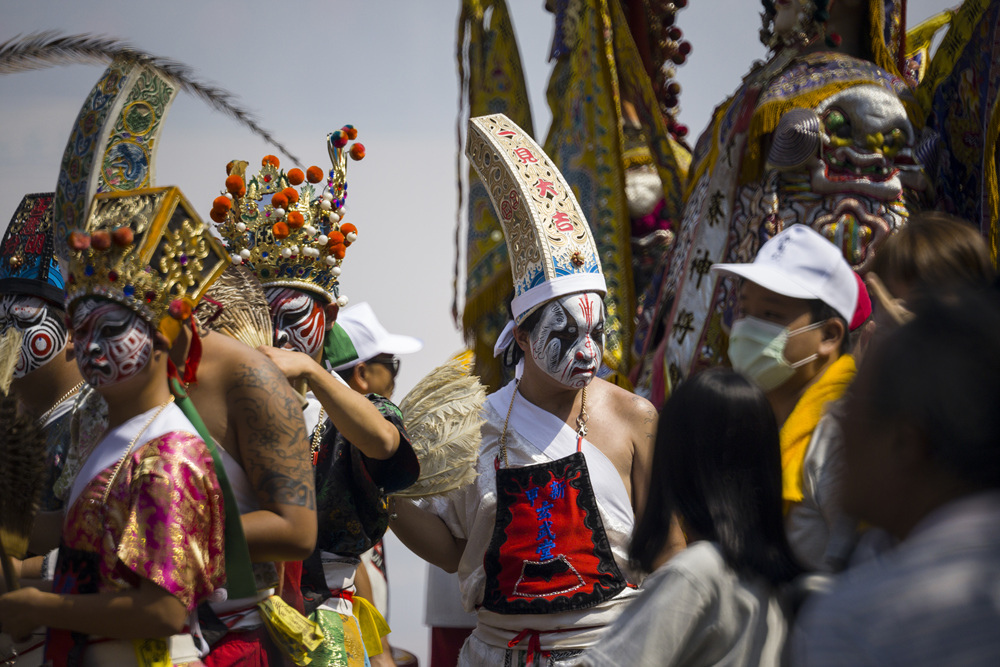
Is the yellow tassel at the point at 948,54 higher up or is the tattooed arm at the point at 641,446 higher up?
the yellow tassel at the point at 948,54

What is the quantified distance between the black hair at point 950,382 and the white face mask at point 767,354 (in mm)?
1652

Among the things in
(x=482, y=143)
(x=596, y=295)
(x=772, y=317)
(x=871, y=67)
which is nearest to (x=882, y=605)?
(x=772, y=317)

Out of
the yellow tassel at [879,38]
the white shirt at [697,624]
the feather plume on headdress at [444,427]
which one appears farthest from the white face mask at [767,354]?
the yellow tassel at [879,38]

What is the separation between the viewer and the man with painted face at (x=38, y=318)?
3.46 meters

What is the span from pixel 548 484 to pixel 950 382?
77.0 inches

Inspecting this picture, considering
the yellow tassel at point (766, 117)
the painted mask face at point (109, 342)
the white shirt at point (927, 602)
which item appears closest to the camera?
the white shirt at point (927, 602)

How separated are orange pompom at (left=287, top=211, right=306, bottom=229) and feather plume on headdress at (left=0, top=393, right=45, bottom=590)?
1.08m

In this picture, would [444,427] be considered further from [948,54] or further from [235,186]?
[948,54]

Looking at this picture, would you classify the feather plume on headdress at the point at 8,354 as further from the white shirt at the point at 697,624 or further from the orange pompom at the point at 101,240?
the white shirt at the point at 697,624

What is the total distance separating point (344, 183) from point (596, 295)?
36.2 inches

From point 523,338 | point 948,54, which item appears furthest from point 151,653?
point 948,54

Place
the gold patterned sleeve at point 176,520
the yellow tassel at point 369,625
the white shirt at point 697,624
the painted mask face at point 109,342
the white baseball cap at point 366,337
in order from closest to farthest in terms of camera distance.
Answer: the white shirt at point 697,624, the gold patterned sleeve at point 176,520, the painted mask face at point 109,342, the yellow tassel at point 369,625, the white baseball cap at point 366,337

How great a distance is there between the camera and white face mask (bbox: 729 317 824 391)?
2.99m

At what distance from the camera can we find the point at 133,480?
2.05m
